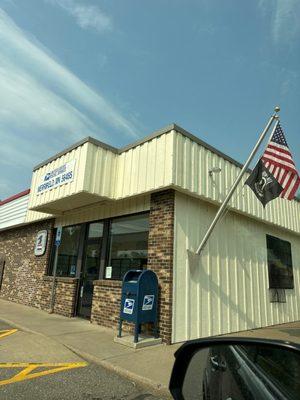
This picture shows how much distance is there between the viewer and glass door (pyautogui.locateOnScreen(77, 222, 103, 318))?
1067 centimetres

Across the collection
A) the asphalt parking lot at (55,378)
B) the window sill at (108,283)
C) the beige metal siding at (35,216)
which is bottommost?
the asphalt parking lot at (55,378)

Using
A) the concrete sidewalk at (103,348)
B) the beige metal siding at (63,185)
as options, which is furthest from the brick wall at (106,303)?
the beige metal siding at (63,185)

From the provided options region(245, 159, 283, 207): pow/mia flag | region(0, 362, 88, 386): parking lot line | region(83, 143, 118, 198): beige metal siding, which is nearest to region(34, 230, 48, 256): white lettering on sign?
region(83, 143, 118, 198): beige metal siding

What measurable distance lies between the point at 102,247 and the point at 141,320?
11.5 feet

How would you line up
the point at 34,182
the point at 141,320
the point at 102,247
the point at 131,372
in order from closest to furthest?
1. the point at 131,372
2. the point at 141,320
3. the point at 102,247
4. the point at 34,182

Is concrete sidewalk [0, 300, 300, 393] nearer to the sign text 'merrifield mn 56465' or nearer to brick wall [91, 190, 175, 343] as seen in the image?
brick wall [91, 190, 175, 343]

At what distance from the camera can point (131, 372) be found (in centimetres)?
543

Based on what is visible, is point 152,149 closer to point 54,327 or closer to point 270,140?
point 270,140

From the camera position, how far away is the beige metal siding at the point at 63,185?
30.7 feet

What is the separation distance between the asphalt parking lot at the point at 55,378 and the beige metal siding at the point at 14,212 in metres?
8.77

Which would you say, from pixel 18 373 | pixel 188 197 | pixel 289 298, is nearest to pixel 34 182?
pixel 188 197

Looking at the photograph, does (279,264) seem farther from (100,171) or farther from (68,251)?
(68,251)

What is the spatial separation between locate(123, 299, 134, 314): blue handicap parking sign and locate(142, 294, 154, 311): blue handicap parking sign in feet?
0.85

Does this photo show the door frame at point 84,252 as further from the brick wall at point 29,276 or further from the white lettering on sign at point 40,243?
the white lettering on sign at point 40,243
